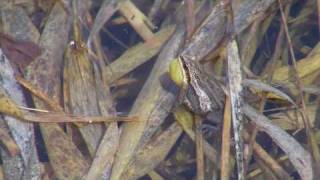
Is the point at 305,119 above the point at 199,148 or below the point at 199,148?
below

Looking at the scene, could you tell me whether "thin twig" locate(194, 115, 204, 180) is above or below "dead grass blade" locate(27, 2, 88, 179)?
below

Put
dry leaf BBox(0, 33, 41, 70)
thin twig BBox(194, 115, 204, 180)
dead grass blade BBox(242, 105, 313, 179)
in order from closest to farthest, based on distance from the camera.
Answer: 1. dead grass blade BBox(242, 105, 313, 179)
2. thin twig BBox(194, 115, 204, 180)
3. dry leaf BBox(0, 33, 41, 70)

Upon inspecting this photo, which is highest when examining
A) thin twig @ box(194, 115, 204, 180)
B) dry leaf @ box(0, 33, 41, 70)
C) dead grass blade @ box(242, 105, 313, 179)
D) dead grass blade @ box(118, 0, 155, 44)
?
dry leaf @ box(0, 33, 41, 70)

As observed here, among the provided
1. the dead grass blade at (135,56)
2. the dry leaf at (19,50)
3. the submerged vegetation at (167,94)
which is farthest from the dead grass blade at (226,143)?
the dry leaf at (19,50)

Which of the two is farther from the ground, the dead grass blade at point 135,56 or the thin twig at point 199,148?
the dead grass blade at point 135,56

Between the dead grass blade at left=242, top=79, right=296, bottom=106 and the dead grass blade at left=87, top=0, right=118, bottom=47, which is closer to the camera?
the dead grass blade at left=242, top=79, right=296, bottom=106

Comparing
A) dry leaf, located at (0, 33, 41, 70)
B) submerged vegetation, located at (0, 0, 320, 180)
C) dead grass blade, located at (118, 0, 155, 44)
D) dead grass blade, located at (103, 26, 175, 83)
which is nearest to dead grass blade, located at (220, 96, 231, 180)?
submerged vegetation, located at (0, 0, 320, 180)

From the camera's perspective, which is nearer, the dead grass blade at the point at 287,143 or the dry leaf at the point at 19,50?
the dead grass blade at the point at 287,143

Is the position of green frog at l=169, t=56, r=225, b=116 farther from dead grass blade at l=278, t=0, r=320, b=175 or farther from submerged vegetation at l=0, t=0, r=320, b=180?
dead grass blade at l=278, t=0, r=320, b=175

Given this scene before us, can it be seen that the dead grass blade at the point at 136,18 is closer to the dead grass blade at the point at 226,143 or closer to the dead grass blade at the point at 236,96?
the dead grass blade at the point at 236,96

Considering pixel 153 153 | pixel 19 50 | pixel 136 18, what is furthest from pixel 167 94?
pixel 19 50

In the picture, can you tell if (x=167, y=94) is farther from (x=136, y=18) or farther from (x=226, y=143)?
(x=136, y=18)

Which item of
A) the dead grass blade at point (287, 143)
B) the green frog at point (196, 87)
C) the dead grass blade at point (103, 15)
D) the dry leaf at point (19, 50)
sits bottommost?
the dead grass blade at point (287, 143)
